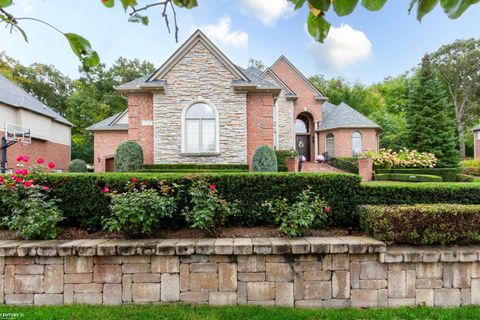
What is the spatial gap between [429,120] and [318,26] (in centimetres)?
2319

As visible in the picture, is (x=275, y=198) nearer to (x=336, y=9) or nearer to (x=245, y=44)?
(x=336, y=9)

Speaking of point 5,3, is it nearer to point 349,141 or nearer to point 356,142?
point 349,141

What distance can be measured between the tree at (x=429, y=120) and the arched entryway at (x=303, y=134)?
7.82 metres

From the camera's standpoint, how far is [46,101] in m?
33.1

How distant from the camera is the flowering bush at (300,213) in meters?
4.14

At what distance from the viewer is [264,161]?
32.1 feet

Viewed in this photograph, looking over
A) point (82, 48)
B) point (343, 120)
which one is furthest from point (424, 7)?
point (343, 120)

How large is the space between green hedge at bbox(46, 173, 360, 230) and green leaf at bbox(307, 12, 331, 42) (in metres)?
3.50

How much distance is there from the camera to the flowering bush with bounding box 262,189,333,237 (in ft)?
13.6

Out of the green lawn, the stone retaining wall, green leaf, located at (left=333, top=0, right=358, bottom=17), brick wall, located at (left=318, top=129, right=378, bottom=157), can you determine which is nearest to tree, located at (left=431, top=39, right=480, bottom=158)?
brick wall, located at (left=318, top=129, right=378, bottom=157)

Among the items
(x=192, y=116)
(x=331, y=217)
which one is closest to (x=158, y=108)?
(x=192, y=116)

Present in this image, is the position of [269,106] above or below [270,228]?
above

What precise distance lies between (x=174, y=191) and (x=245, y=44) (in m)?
9.61

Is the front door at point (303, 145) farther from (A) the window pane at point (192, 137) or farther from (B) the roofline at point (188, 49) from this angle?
(A) the window pane at point (192, 137)
